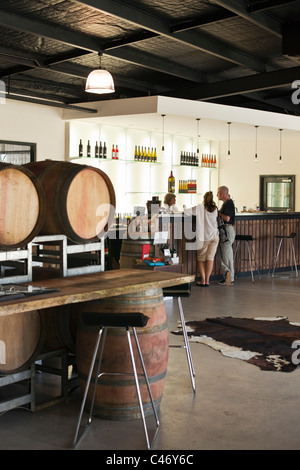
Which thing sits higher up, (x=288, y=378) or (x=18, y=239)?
(x=18, y=239)

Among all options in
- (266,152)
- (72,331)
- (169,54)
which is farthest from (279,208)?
(72,331)

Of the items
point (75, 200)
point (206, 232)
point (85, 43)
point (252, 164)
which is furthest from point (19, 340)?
point (252, 164)

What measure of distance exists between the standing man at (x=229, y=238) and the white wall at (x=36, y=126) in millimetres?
3260

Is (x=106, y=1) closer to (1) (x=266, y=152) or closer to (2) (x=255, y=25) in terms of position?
(2) (x=255, y=25)

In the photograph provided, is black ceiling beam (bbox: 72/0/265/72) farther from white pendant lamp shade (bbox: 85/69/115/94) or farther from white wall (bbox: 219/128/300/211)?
white wall (bbox: 219/128/300/211)

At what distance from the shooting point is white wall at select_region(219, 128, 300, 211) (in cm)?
1401

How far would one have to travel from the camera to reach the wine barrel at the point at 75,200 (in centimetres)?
401

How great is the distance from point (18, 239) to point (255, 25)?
554 cm

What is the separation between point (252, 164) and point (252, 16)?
770cm

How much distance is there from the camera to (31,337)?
3916 mm

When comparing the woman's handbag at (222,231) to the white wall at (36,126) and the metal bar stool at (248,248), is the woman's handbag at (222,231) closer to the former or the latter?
the metal bar stool at (248,248)

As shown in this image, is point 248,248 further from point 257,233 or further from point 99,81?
point 99,81
